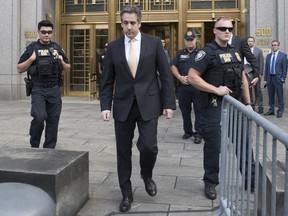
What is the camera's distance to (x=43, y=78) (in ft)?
18.7

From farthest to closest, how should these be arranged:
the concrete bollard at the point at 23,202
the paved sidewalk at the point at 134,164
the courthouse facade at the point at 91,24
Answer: the courthouse facade at the point at 91,24 → the paved sidewalk at the point at 134,164 → the concrete bollard at the point at 23,202

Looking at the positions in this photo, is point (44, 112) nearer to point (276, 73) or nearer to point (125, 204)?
point (125, 204)

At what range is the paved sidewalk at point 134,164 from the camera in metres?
4.05

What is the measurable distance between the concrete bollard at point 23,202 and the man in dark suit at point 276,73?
8.76m

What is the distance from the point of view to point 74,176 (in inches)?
150

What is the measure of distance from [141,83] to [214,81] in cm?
79

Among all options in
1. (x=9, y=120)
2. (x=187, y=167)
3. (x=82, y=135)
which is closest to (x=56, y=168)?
(x=187, y=167)

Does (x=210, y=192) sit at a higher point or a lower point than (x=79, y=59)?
lower

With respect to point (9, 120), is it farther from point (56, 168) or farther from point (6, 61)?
point (56, 168)

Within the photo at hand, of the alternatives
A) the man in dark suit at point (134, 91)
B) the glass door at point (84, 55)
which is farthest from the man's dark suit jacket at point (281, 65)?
the man in dark suit at point (134, 91)

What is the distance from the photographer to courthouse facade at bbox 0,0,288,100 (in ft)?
43.9

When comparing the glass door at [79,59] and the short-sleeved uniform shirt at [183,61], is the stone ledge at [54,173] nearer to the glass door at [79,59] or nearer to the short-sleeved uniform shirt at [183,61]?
the short-sleeved uniform shirt at [183,61]

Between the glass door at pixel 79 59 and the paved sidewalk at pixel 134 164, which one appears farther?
the glass door at pixel 79 59

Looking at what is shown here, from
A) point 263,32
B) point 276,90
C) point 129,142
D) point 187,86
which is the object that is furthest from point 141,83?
point 263,32
